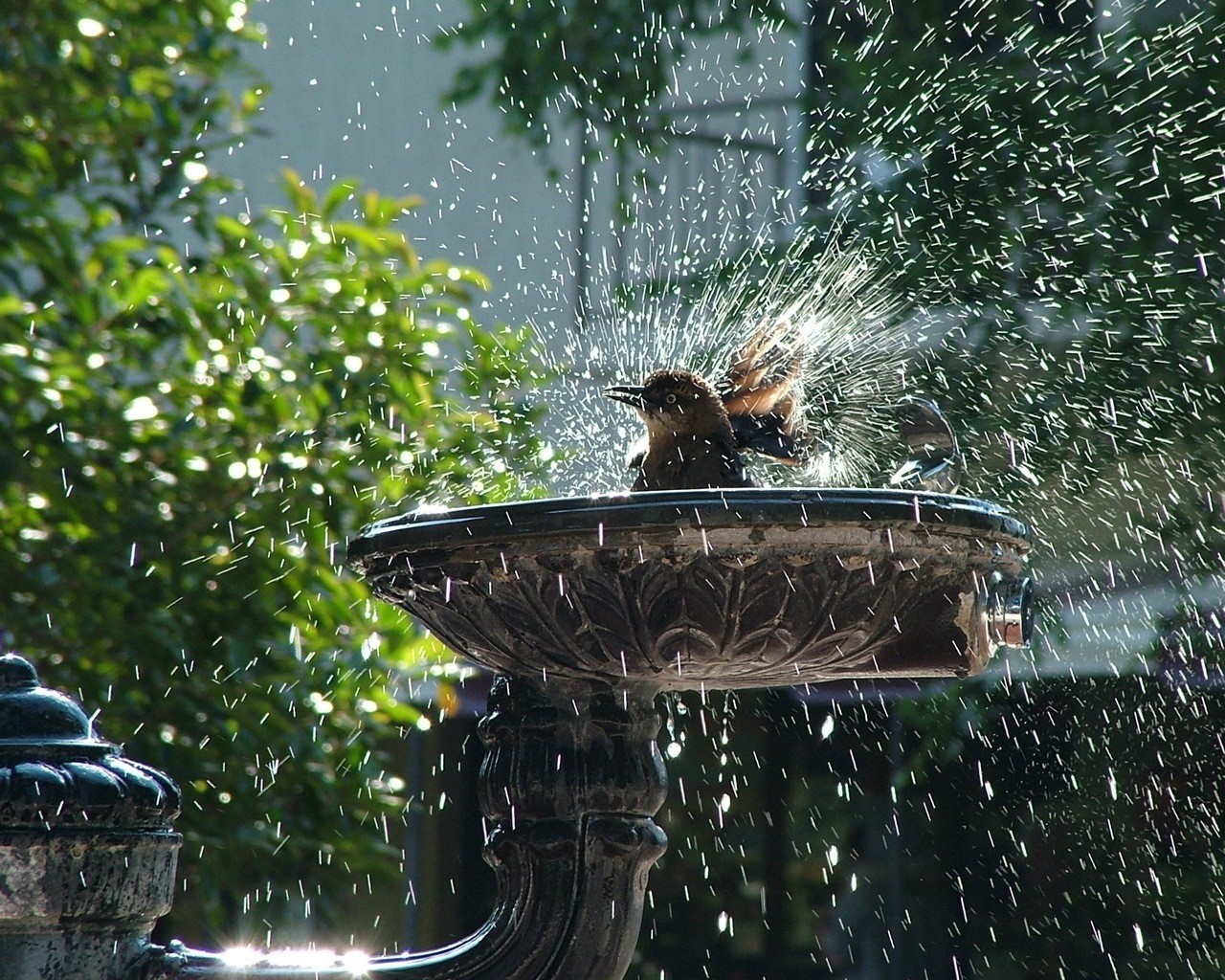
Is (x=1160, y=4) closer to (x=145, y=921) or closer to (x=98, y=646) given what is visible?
(x=98, y=646)

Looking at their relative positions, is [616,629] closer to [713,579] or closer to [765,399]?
[713,579]

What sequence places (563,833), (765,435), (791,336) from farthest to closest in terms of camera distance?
(791,336) < (765,435) < (563,833)

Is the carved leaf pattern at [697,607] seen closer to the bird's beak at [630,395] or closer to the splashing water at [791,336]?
the bird's beak at [630,395]

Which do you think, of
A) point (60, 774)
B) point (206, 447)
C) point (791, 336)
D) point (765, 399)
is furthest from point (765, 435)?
point (206, 447)

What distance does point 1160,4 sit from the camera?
12.4 feet

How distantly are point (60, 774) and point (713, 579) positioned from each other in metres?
0.50

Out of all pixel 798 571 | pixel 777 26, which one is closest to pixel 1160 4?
pixel 777 26

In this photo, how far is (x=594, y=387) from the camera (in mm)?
4324

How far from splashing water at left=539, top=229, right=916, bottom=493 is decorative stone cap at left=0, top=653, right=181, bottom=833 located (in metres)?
0.85

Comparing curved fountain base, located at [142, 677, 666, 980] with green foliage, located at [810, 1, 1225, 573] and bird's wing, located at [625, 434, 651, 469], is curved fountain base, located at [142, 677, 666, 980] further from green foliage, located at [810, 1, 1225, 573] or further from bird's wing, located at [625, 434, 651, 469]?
green foliage, located at [810, 1, 1225, 573]

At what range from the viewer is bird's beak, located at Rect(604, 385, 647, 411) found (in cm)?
146

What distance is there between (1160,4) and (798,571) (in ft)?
10.6

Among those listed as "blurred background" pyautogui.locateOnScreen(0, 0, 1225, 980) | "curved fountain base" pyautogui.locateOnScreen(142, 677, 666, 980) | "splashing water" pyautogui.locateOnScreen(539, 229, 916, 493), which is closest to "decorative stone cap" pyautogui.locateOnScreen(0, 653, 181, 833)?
"curved fountain base" pyautogui.locateOnScreen(142, 677, 666, 980)

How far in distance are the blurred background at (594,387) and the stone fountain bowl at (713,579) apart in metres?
1.48
